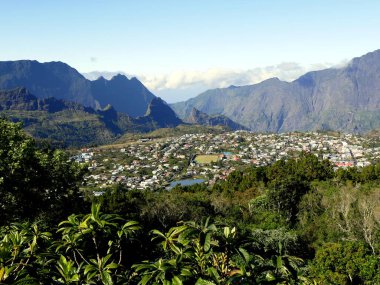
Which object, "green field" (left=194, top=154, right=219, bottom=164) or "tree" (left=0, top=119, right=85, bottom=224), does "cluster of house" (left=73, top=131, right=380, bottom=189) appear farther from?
"tree" (left=0, top=119, right=85, bottom=224)

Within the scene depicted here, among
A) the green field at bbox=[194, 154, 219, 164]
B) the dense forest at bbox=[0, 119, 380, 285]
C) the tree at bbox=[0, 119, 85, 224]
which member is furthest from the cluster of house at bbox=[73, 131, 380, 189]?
the tree at bbox=[0, 119, 85, 224]

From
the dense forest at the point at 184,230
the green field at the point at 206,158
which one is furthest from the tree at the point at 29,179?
the green field at the point at 206,158

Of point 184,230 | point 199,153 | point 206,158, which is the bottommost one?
point 206,158

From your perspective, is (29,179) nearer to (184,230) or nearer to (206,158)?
(184,230)

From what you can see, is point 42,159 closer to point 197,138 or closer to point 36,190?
point 36,190

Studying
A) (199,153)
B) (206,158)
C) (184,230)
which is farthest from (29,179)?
(199,153)
